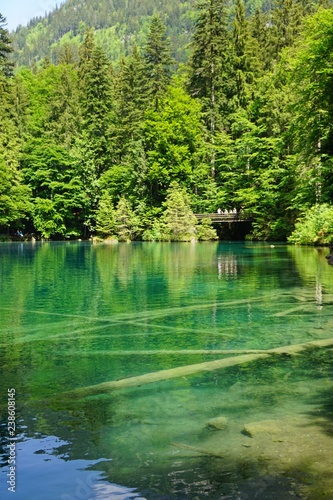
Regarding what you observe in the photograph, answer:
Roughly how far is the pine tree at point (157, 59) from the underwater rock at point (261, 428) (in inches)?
2001

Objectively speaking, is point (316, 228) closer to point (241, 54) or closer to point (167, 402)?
point (167, 402)

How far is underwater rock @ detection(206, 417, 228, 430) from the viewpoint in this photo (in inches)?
181

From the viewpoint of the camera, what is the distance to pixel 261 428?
4.51 metres

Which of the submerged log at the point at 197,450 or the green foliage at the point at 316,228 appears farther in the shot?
the green foliage at the point at 316,228

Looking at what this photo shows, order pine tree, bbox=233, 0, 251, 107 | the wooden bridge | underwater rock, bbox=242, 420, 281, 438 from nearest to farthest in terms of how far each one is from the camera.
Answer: underwater rock, bbox=242, 420, 281, 438 → the wooden bridge → pine tree, bbox=233, 0, 251, 107

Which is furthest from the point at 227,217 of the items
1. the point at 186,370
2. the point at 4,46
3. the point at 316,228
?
the point at 186,370

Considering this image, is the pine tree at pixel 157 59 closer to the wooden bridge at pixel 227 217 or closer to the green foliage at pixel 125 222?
Answer: the green foliage at pixel 125 222

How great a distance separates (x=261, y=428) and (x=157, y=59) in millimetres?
53194

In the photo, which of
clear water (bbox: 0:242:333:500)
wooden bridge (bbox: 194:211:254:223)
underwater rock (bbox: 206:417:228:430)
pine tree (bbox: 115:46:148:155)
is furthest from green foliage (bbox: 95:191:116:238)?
underwater rock (bbox: 206:417:228:430)

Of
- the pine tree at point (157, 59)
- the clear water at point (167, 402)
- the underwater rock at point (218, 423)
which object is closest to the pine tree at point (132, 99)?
the pine tree at point (157, 59)

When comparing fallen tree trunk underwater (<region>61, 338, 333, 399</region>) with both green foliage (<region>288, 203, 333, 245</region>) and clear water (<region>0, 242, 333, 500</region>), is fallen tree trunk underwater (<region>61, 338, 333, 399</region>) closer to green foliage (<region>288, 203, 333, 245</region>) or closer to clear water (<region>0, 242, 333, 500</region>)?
clear water (<region>0, 242, 333, 500</region>)

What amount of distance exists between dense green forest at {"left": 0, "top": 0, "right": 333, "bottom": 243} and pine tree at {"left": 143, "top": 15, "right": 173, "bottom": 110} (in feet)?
0.34

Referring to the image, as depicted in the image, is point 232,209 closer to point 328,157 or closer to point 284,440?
point 328,157

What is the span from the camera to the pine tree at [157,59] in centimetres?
5281
